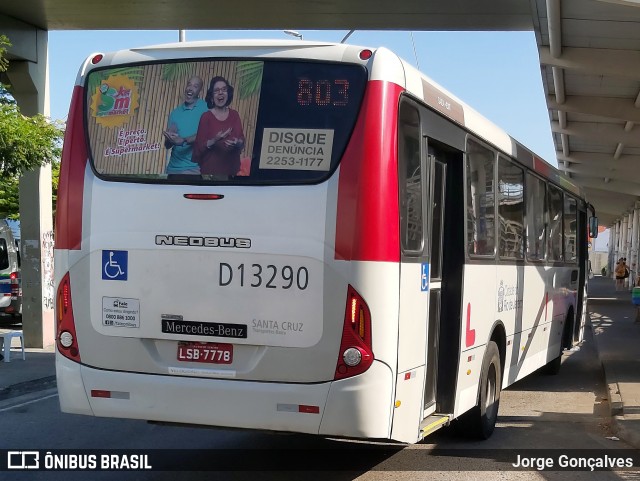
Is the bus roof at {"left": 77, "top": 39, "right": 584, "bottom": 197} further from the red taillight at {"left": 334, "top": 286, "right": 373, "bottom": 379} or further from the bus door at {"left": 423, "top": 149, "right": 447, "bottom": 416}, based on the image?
the red taillight at {"left": 334, "top": 286, "right": 373, "bottom": 379}

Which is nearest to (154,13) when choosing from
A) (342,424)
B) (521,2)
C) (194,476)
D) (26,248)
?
(26,248)

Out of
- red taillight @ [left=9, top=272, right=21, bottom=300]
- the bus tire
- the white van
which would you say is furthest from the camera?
red taillight @ [left=9, top=272, right=21, bottom=300]

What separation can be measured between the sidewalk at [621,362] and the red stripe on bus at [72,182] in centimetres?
618

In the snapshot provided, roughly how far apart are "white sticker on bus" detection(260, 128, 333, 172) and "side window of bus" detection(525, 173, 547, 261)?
5484 millimetres

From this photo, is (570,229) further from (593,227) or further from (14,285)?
(14,285)

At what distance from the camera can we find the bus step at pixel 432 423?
24.0 feet

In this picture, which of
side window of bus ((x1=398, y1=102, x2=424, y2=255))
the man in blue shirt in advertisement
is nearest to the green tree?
the man in blue shirt in advertisement

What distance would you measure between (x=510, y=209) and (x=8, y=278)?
16572 millimetres

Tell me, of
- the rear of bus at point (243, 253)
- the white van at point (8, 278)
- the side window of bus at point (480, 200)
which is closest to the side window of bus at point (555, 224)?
the side window of bus at point (480, 200)

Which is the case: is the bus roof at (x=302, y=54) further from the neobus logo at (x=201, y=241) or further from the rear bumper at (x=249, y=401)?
the rear bumper at (x=249, y=401)

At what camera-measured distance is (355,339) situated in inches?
251

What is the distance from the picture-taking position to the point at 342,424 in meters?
6.36

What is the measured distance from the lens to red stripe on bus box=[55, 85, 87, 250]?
7078 millimetres

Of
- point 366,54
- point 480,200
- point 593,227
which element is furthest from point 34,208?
point 366,54
